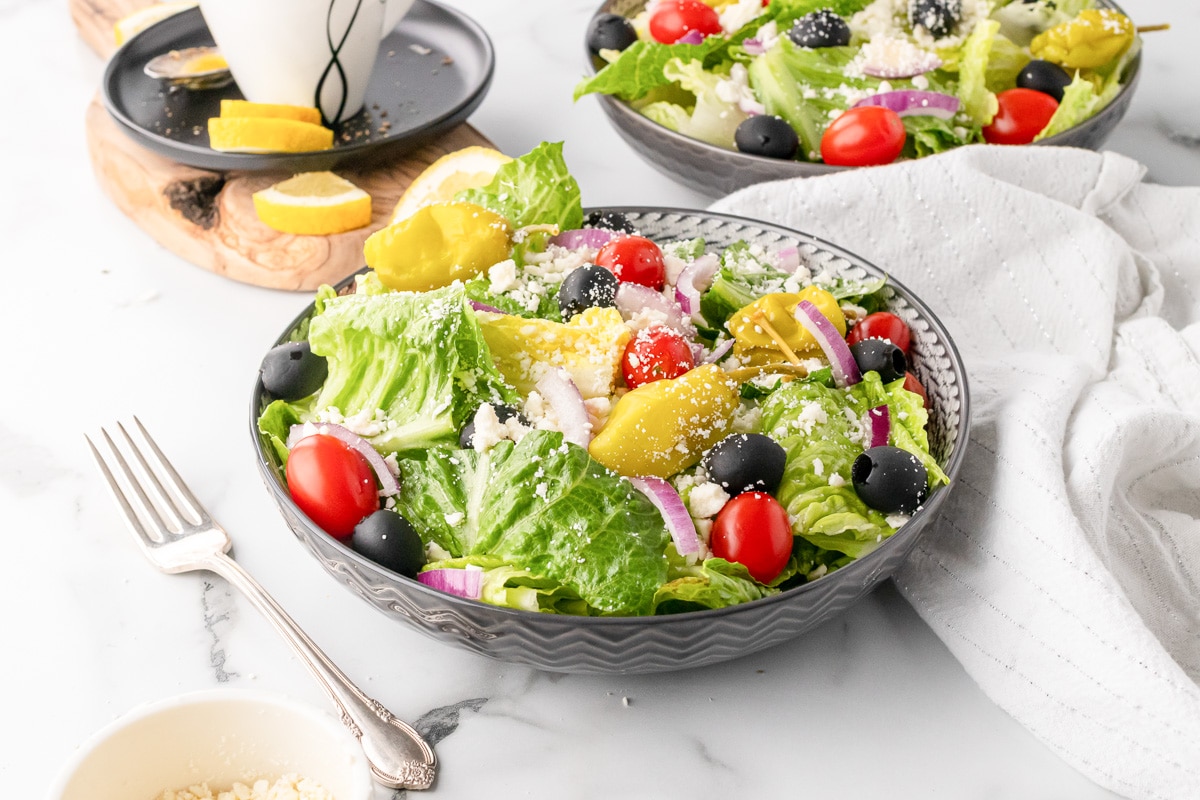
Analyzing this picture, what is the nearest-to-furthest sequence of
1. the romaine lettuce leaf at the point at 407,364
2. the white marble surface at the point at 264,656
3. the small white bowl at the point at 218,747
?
the small white bowl at the point at 218,747 < the white marble surface at the point at 264,656 < the romaine lettuce leaf at the point at 407,364

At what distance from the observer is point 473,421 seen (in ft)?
5.01

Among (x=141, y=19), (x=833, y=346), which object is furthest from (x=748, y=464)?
(x=141, y=19)

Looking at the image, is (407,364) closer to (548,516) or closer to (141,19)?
(548,516)

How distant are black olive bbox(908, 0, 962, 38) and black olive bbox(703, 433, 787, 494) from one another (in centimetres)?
137

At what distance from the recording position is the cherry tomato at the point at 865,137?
85.4 inches

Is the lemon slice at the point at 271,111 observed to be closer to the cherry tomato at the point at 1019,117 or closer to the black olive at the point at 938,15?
the black olive at the point at 938,15

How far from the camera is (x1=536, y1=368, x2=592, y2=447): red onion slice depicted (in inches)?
59.3

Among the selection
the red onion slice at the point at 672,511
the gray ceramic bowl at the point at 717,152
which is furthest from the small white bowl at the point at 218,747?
the gray ceramic bowl at the point at 717,152

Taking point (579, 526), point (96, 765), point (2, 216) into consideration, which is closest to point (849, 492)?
point (579, 526)

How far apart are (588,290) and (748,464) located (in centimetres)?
38

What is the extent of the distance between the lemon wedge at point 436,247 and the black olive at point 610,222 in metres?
0.20

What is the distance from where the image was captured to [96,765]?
1.18 m

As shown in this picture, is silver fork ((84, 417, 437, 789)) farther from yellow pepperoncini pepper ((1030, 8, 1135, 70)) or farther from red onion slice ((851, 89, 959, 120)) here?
yellow pepperoncini pepper ((1030, 8, 1135, 70))

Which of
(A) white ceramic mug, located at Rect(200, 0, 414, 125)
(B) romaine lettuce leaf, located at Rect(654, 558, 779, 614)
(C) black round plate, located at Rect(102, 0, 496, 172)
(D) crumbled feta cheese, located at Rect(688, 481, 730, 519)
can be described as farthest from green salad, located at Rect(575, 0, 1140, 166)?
(B) romaine lettuce leaf, located at Rect(654, 558, 779, 614)
